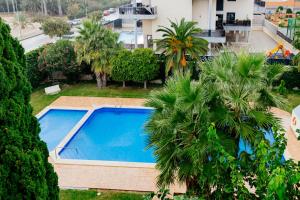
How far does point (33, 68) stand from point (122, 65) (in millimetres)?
6660

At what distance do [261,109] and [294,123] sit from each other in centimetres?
949

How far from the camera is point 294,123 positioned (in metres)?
17.0

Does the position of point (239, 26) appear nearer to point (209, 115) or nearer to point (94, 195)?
point (94, 195)

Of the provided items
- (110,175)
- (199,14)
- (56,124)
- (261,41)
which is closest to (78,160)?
(110,175)

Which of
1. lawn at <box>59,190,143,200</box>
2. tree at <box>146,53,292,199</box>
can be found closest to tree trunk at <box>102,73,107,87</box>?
lawn at <box>59,190,143,200</box>

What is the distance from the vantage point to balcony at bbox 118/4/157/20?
26.9 metres

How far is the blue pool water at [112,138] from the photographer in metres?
16.2

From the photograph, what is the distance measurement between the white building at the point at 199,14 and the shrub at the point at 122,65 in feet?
18.5

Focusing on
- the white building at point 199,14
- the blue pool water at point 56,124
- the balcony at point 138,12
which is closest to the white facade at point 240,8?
the white building at point 199,14

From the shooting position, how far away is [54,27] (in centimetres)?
4197

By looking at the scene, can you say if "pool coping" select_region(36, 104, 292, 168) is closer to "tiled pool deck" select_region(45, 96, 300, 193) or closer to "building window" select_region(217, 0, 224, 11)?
"tiled pool deck" select_region(45, 96, 300, 193)

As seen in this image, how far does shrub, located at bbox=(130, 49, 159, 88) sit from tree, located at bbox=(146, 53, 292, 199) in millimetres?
13753

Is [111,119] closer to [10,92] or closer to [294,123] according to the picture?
[294,123]

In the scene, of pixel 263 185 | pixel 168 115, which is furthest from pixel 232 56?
pixel 263 185
